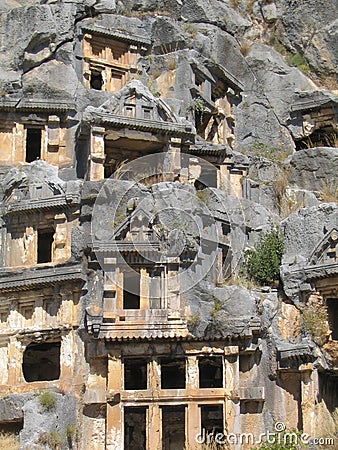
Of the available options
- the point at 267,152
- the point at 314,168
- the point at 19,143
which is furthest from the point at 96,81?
the point at 314,168

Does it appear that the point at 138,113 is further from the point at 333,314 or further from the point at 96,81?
the point at 333,314

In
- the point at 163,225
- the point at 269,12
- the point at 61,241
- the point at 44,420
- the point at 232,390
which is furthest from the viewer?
the point at 269,12

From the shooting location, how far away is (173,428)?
31422mm

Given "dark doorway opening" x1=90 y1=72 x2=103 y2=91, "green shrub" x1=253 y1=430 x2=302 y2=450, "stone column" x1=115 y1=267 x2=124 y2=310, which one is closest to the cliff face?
"stone column" x1=115 y1=267 x2=124 y2=310

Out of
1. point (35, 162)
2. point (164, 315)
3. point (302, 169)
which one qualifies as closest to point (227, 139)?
point (302, 169)

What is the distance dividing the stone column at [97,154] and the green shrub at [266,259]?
5993 millimetres

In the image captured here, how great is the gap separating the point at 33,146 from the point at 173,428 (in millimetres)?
12895

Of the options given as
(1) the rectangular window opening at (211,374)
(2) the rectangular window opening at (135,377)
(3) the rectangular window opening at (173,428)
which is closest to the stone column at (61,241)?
(2) the rectangular window opening at (135,377)

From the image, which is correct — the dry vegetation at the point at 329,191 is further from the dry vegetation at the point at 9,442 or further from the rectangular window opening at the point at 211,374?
the dry vegetation at the point at 9,442

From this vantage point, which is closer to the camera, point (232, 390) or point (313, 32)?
point (232, 390)

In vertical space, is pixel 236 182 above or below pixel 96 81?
below

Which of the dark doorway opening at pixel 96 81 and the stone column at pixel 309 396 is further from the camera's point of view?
the dark doorway opening at pixel 96 81

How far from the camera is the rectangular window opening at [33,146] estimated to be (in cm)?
3553

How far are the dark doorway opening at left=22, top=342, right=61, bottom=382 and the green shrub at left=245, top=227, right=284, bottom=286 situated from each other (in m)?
7.95
